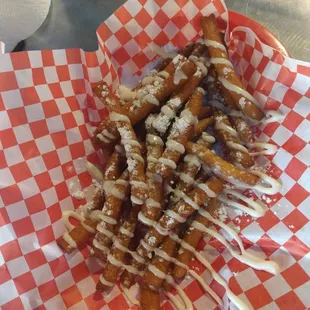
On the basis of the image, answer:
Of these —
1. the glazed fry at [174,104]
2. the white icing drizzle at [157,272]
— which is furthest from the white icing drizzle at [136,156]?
the white icing drizzle at [157,272]

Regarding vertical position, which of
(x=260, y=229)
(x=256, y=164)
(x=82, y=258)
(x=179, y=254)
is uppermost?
(x=256, y=164)

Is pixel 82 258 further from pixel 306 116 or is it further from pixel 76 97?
pixel 306 116

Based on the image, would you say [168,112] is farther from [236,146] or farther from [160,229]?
[160,229]

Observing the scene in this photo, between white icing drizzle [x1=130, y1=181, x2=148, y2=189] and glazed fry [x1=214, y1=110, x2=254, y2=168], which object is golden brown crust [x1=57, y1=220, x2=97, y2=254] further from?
glazed fry [x1=214, y1=110, x2=254, y2=168]

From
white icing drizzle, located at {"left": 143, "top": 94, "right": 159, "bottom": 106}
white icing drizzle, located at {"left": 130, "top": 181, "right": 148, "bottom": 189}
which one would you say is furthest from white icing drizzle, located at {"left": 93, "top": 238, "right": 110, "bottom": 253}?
white icing drizzle, located at {"left": 143, "top": 94, "right": 159, "bottom": 106}

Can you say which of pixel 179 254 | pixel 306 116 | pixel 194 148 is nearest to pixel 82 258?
pixel 179 254
